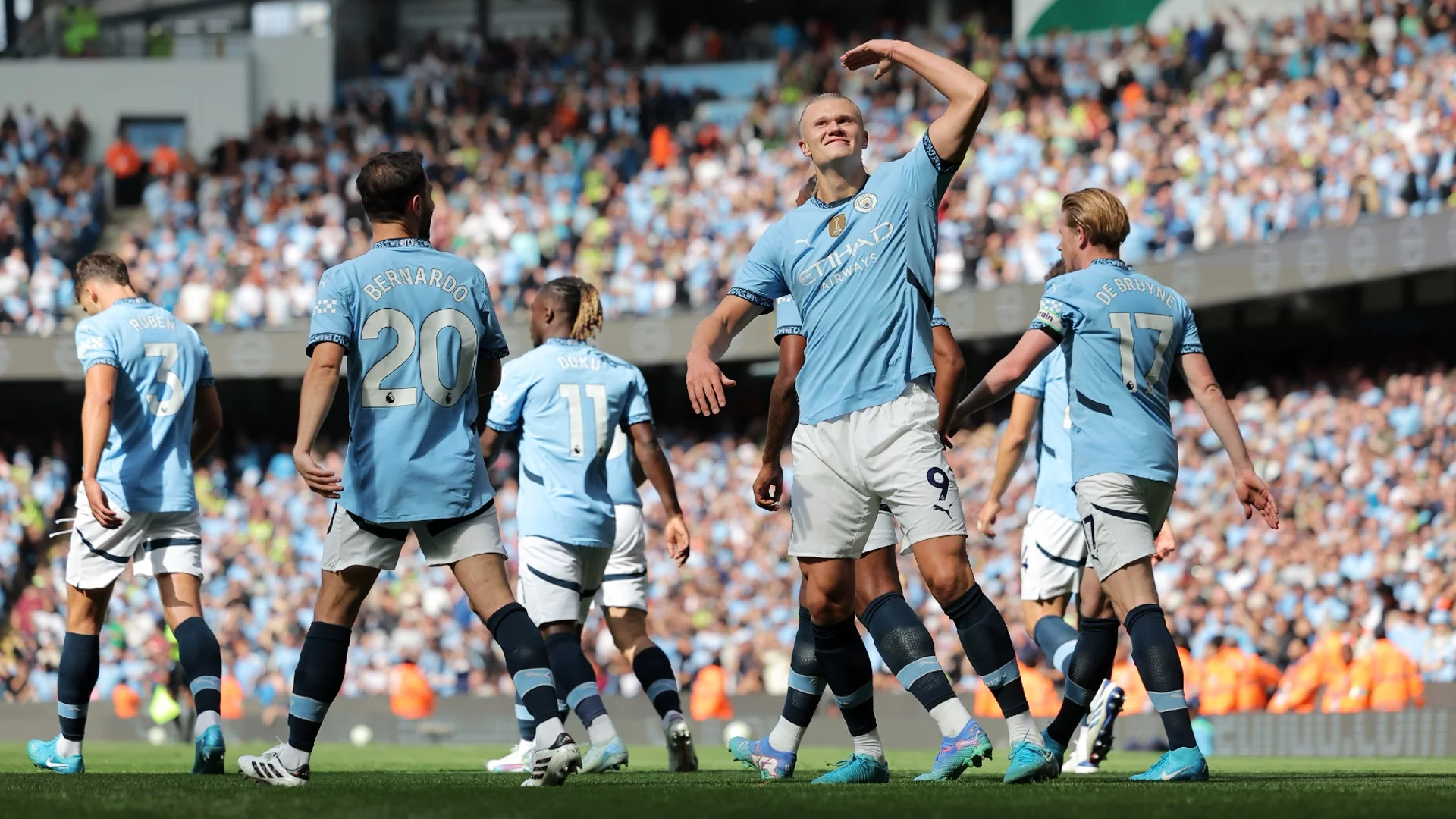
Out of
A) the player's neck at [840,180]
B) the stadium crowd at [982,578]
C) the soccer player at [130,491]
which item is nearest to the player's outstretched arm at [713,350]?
the player's neck at [840,180]

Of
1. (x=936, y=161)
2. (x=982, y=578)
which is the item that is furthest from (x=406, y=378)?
(x=982, y=578)

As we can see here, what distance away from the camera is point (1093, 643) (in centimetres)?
709

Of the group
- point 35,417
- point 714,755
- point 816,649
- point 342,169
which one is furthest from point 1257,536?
point 35,417

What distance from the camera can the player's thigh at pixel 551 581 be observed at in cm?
855

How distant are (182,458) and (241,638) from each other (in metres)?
13.9

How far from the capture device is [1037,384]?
8781 millimetres

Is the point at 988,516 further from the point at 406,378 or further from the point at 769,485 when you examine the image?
the point at 406,378

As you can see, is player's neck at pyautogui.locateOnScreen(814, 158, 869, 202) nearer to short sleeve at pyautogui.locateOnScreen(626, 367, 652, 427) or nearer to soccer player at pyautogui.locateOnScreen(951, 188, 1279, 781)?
soccer player at pyautogui.locateOnScreen(951, 188, 1279, 781)

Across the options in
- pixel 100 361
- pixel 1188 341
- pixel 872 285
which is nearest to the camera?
pixel 872 285

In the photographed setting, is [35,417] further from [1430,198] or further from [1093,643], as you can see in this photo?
[1093,643]

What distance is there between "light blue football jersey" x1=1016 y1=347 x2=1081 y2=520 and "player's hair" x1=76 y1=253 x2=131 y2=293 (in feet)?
14.5

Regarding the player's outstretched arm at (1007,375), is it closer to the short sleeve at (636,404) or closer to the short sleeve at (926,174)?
the short sleeve at (926,174)

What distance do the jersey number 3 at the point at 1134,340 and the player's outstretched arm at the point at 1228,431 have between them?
147mm

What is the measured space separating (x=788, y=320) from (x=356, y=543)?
1985mm
